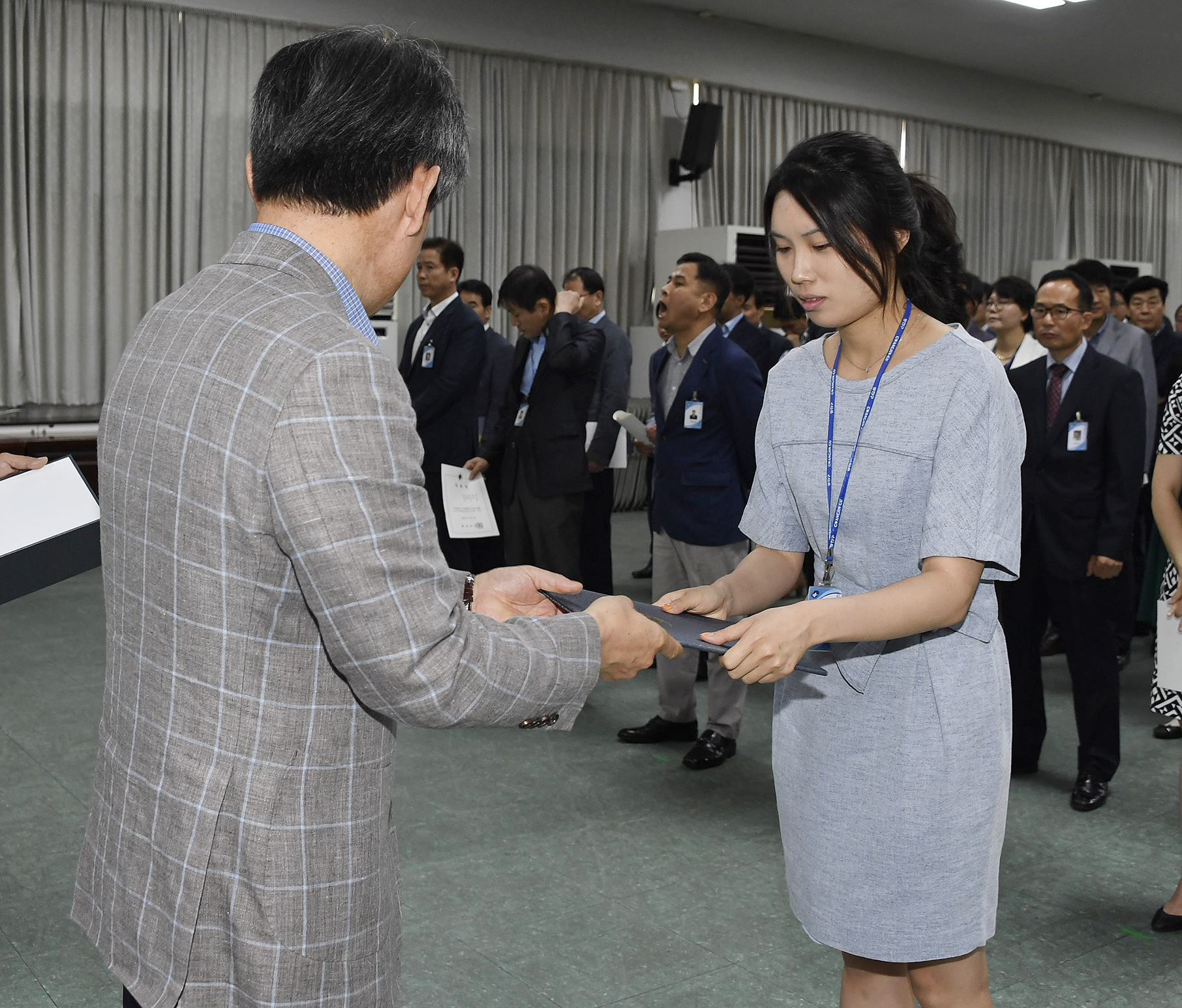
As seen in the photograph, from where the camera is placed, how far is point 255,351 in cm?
99

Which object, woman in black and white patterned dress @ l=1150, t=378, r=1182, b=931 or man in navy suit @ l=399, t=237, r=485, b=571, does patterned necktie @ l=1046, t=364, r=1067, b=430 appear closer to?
woman in black and white patterned dress @ l=1150, t=378, r=1182, b=931

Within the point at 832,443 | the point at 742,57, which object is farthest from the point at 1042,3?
the point at 832,443

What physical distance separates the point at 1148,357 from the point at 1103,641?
2961 mm

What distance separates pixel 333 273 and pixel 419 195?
0.37 ft

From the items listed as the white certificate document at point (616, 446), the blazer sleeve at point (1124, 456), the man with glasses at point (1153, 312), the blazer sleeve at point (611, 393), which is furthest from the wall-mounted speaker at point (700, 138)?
the blazer sleeve at point (1124, 456)

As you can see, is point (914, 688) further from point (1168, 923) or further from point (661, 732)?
point (661, 732)

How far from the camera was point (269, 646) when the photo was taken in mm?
1031

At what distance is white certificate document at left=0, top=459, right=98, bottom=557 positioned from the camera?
151cm

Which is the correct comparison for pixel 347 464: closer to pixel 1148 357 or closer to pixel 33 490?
pixel 33 490

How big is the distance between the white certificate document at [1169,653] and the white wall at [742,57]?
6.36 metres

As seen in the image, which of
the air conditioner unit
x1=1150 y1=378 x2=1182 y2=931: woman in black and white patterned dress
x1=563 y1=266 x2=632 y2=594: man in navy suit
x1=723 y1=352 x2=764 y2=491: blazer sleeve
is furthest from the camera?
the air conditioner unit

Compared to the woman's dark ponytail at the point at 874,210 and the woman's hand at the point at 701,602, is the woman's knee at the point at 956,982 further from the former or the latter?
the woman's dark ponytail at the point at 874,210

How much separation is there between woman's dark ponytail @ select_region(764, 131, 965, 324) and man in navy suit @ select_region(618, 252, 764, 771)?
2.24 m

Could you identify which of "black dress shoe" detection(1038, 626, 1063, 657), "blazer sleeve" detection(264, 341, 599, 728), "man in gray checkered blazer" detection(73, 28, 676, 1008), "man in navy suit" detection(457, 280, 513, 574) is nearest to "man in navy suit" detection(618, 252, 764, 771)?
"man in navy suit" detection(457, 280, 513, 574)
